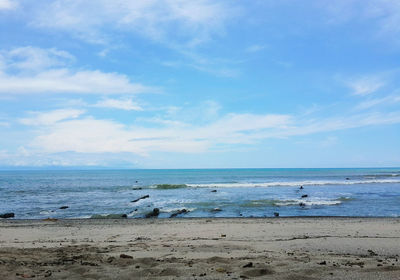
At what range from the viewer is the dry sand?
591 centimetres

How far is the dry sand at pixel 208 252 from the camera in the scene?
591 centimetres

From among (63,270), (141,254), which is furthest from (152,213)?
(63,270)

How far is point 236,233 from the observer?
11828 millimetres

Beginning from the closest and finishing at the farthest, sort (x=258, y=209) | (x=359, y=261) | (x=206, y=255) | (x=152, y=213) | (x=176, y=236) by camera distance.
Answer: (x=359, y=261) < (x=206, y=255) < (x=176, y=236) < (x=152, y=213) < (x=258, y=209)

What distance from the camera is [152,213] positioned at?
67.0ft

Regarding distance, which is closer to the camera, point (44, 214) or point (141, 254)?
point (141, 254)

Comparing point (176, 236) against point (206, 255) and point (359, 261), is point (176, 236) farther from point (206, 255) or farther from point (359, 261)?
point (359, 261)

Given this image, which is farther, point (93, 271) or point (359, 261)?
point (359, 261)

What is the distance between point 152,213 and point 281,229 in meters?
9.95

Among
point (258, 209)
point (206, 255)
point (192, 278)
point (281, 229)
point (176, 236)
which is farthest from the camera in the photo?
point (258, 209)

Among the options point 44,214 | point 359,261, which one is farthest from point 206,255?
point 44,214

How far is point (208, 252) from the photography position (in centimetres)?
819

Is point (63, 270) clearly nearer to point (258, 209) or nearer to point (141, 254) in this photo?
point (141, 254)

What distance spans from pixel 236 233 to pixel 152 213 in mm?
9625
